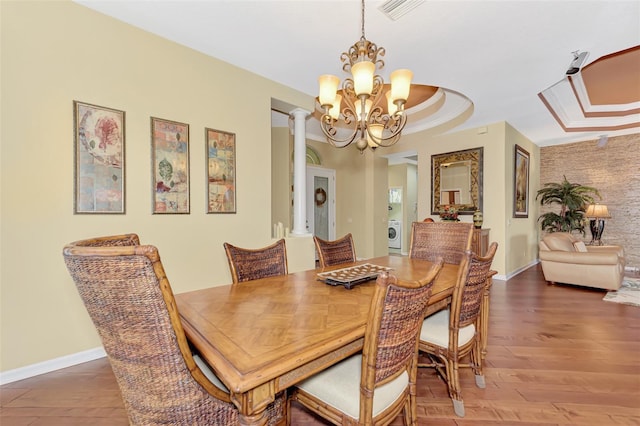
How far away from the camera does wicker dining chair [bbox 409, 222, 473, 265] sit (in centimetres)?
248

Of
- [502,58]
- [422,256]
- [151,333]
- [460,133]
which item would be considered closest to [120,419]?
[151,333]

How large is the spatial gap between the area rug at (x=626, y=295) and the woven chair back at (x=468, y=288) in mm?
3635

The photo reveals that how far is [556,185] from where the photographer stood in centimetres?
632

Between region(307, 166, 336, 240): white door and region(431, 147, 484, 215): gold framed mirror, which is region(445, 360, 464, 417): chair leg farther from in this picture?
region(307, 166, 336, 240): white door

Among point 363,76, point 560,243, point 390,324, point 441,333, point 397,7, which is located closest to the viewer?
point 390,324

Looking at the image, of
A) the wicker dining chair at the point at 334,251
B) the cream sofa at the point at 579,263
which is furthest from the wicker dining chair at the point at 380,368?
the cream sofa at the point at 579,263

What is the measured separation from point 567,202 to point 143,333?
783 centimetres

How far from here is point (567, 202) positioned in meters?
6.04

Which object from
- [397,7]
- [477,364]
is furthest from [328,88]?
[477,364]

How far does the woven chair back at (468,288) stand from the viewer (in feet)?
5.05

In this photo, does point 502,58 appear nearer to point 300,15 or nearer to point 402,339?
point 300,15

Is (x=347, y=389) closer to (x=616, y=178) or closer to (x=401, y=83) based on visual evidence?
(x=401, y=83)

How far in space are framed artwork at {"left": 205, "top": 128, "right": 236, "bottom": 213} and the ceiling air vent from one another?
1902 millimetres

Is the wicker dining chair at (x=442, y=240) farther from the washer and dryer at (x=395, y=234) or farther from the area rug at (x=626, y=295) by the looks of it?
the washer and dryer at (x=395, y=234)
